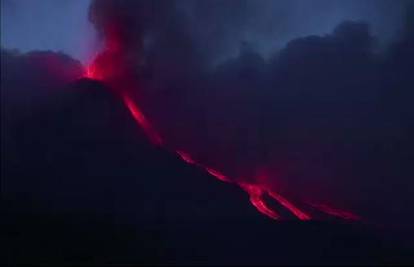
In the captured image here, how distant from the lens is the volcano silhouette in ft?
119

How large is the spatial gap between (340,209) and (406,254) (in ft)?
67.2

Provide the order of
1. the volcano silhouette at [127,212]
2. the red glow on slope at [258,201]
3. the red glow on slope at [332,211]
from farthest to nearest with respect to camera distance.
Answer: the red glow on slope at [332,211]
the red glow on slope at [258,201]
the volcano silhouette at [127,212]

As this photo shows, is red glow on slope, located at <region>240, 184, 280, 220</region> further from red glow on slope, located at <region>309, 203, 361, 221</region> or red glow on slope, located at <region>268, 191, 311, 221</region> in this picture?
red glow on slope, located at <region>309, 203, 361, 221</region>

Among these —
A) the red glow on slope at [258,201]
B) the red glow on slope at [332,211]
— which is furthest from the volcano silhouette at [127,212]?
the red glow on slope at [332,211]

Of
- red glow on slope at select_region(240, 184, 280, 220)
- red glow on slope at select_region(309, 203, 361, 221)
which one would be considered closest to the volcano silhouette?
red glow on slope at select_region(240, 184, 280, 220)

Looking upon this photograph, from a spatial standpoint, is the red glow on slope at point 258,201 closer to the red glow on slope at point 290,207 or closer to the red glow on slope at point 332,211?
the red glow on slope at point 290,207

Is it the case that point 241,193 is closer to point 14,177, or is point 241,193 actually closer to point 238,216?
point 238,216

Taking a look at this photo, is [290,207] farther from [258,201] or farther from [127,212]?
[127,212]

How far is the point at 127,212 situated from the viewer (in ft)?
141

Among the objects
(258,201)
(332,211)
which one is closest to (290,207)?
(258,201)

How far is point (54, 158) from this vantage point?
155 feet

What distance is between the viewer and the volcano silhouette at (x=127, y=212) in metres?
36.4

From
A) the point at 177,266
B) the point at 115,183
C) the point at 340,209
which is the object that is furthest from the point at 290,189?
the point at 177,266

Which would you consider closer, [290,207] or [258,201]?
[258,201]
